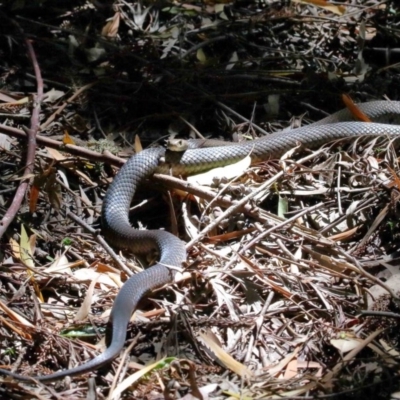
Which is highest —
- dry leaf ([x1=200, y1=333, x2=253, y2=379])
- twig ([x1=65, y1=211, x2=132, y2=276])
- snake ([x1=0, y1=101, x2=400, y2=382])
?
snake ([x1=0, y1=101, x2=400, y2=382])

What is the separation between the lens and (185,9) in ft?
23.0

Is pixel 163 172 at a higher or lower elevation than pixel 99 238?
higher

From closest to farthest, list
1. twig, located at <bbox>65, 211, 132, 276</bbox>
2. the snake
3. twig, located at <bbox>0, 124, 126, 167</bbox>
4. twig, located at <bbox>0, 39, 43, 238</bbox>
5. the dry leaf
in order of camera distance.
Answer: the dry leaf, the snake, twig, located at <bbox>65, 211, 132, 276</bbox>, twig, located at <bbox>0, 39, 43, 238</bbox>, twig, located at <bbox>0, 124, 126, 167</bbox>

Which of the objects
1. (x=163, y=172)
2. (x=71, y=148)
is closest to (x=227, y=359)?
(x=163, y=172)

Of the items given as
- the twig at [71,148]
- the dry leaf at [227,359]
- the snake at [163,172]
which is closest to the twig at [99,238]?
the snake at [163,172]

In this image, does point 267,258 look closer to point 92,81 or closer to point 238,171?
point 238,171

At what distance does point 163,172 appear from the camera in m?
5.23

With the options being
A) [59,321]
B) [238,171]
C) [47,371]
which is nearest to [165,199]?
[238,171]

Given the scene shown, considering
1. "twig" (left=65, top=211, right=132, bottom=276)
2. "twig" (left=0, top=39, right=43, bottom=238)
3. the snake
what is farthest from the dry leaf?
"twig" (left=0, top=39, right=43, bottom=238)

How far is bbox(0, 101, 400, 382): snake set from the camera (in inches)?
149

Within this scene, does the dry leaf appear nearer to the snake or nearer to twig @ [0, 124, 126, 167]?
the snake

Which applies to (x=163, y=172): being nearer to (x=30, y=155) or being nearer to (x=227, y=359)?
(x=30, y=155)

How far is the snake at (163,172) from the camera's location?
3797 mm

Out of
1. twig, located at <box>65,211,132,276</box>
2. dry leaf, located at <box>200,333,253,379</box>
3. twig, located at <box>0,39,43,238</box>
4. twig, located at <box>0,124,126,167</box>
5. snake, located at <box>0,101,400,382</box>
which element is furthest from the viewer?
twig, located at <box>0,124,126,167</box>
